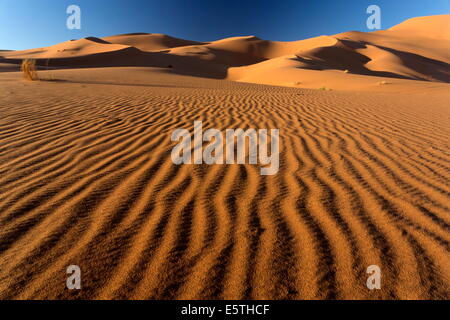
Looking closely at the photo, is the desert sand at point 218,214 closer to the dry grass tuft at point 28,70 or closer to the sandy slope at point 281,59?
the dry grass tuft at point 28,70

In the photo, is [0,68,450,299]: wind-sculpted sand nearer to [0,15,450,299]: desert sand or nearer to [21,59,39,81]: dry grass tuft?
[0,15,450,299]: desert sand

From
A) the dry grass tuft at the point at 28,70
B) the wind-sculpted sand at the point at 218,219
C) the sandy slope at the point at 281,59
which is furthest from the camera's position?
the sandy slope at the point at 281,59

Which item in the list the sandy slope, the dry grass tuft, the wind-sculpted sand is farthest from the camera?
the sandy slope

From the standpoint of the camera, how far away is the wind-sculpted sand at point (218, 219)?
1.68 metres

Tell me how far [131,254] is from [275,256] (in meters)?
1.00

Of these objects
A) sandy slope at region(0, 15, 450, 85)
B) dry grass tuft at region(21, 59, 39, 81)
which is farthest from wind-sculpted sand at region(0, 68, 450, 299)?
sandy slope at region(0, 15, 450, 85)

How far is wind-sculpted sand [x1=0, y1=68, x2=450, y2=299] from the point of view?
168 centimetres

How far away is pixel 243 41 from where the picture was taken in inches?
2405

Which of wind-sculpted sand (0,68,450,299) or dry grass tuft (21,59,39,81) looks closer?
wind-sculpted sand (0,68,450,299)

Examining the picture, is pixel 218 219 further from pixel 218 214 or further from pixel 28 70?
pixel 28 70

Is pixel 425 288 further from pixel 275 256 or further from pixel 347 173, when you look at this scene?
pixel 347 173

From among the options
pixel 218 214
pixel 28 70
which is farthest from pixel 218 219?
pixel 28 70

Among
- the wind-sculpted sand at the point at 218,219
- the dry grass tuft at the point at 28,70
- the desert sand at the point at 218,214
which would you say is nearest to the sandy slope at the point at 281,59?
the dry grass tuft at the point at 28,70

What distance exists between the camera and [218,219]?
7.52ft
